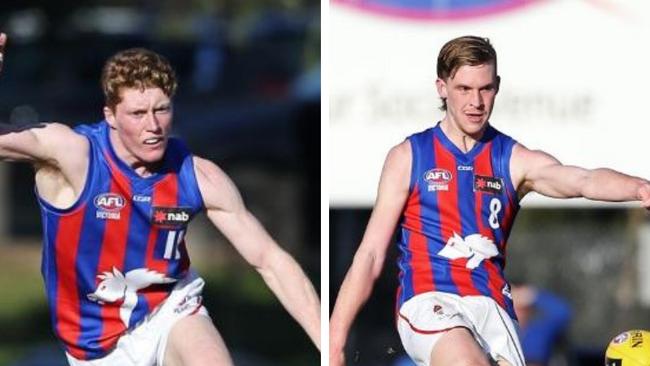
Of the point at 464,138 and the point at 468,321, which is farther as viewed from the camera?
the point at 464,138

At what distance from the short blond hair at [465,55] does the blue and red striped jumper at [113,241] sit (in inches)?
55.2

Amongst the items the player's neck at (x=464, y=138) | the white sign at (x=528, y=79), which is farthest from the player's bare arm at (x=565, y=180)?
the white sign at (x=528, y=79)

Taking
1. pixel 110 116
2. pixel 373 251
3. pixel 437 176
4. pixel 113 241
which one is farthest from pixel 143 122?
pixel 437 176

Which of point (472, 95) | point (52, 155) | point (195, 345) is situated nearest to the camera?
point (52, 155)

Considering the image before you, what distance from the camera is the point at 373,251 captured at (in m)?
10.3

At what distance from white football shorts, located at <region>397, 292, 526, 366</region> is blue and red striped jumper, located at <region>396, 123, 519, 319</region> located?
0.06 m

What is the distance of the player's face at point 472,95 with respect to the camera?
1028cm

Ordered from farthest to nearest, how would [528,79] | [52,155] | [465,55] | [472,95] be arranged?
[528,79], [465,55], [472,95], [52,155]

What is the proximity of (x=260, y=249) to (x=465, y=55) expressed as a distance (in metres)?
1.44

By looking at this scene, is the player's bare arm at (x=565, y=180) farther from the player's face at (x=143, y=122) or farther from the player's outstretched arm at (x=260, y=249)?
the player's face at (x=143, y=122)

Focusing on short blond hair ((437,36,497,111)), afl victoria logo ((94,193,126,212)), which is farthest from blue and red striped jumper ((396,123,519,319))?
afl victoria logo ((94,193,126,212))

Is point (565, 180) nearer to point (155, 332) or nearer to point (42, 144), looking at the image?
point (155, 332)

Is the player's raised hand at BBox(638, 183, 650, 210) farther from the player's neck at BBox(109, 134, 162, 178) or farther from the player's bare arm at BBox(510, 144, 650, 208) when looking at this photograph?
the player's neck at BBox(109, 134, 162, 178)

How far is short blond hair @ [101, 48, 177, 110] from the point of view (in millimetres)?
10141
